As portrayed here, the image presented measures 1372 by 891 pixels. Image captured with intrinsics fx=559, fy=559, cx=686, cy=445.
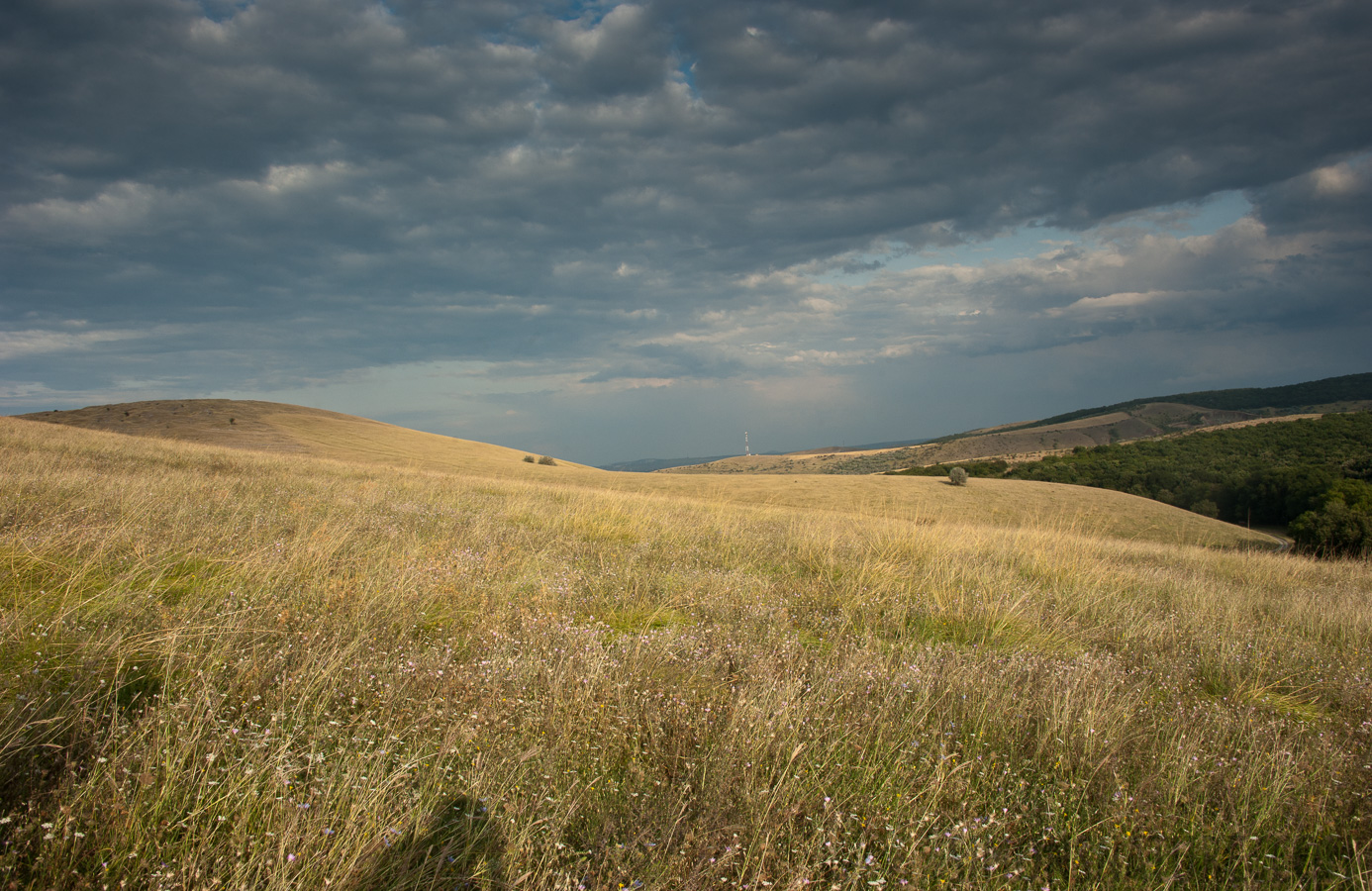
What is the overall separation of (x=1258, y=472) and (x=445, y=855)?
67.0m

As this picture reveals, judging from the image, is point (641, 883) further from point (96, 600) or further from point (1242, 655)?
point (1242, 655)

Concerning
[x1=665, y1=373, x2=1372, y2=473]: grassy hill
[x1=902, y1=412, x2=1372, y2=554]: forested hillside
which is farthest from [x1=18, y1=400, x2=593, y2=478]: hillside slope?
[x1=902, y1=412, x2=1372, y2=554]: forested hillside

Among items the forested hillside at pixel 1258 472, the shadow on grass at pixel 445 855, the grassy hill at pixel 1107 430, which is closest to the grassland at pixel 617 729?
the shadow on grass at pixel 445 855

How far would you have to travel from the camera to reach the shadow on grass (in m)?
1.87

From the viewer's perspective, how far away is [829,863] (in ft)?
6.64

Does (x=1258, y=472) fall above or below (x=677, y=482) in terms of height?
below

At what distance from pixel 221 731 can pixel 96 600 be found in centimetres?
213

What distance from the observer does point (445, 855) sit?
1989mm

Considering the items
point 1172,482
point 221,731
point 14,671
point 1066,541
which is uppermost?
point 14,671

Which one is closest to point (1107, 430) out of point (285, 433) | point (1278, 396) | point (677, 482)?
point (1278, 396)

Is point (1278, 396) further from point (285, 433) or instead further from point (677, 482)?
point (285, 433)

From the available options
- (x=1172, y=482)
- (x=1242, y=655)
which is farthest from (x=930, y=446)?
(x=1242, y=655)

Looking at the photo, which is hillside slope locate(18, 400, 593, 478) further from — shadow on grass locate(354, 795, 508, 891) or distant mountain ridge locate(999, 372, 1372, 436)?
distant mountain ridge locate(999, 372, 1372, 436)

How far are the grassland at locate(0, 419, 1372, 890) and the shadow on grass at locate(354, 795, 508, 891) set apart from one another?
0.04 ft
